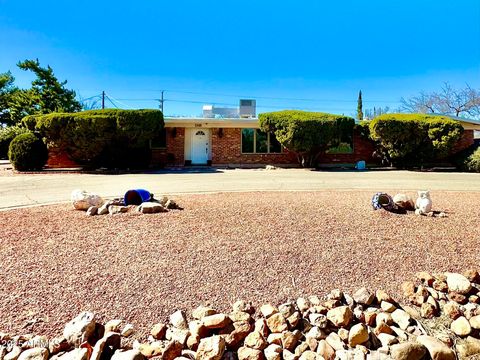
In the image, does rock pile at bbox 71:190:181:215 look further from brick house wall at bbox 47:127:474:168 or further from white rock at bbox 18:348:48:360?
brick house wall at bbox 47:127:474:168

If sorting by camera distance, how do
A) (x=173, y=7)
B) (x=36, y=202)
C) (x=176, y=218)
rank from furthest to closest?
(x=173, y=7) < (x=36, y=202) < (x=176, y=218)

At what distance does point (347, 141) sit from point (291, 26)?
717cm

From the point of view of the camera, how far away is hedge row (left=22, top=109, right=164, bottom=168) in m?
15.3

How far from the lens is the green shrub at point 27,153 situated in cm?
1531

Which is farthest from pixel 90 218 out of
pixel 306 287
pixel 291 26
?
pixel 291 26

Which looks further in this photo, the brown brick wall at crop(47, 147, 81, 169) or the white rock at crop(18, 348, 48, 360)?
the brown brick wall at crop(47, 147, 81, 169)

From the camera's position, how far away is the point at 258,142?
1928cm

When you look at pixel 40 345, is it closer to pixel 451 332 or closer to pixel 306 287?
pixel 306 287

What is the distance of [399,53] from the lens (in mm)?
21328

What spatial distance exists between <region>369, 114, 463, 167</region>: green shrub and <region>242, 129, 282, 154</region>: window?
5406 mm

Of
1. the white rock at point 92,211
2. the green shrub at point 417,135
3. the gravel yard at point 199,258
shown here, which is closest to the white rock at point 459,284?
the gravel yard at point 199,258

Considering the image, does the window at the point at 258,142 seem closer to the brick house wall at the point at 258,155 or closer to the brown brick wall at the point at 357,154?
the brick house wall at the point at 258,155

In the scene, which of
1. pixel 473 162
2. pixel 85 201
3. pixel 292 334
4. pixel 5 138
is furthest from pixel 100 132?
pixel 473 162

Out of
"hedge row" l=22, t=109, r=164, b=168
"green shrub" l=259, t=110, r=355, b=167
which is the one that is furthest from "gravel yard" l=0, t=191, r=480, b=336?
"green shrub" l=259, t=110, r=355, b=167
